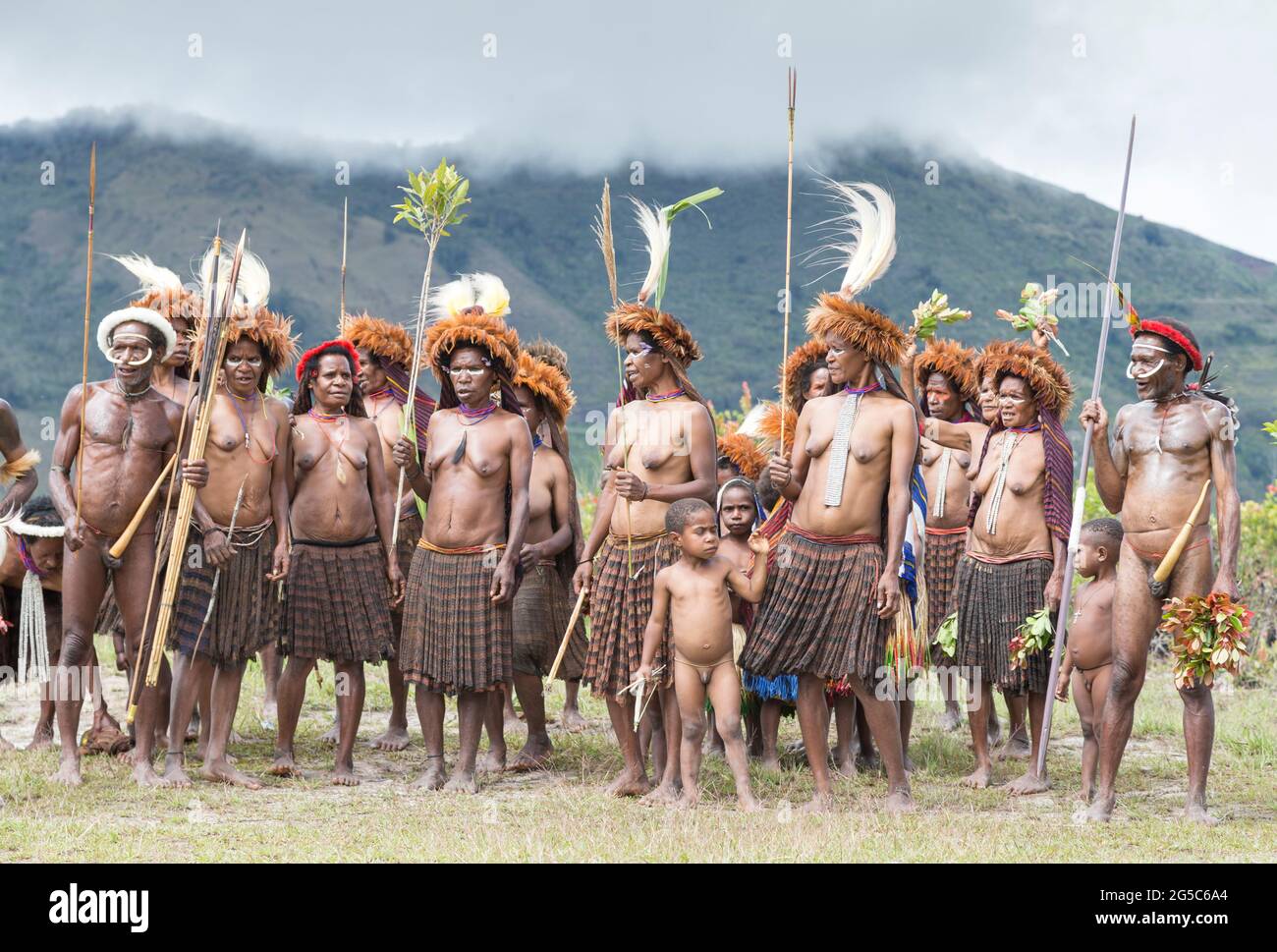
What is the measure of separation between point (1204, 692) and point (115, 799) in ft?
15.7

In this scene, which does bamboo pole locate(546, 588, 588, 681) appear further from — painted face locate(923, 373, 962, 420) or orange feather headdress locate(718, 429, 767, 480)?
painted face locate(923, 373, 962, 420)

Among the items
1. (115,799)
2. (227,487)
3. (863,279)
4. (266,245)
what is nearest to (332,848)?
(115,799)

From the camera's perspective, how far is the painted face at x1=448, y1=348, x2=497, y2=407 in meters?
7.56

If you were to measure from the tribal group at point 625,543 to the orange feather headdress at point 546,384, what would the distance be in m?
0.03

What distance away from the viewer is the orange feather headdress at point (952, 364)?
8688 mm

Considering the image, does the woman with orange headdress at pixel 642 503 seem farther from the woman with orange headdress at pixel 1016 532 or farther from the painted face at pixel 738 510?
the woman with orange headdress at pixel 1016 532

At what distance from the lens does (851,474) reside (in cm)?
695

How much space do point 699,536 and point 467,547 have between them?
1239 millimetres

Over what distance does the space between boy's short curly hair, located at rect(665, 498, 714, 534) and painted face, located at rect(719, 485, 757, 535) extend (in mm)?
237

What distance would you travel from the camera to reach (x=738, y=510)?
730 cm

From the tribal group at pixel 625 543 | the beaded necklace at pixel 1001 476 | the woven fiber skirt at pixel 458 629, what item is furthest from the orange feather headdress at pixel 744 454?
the woven fiber skirt at pixel 458 629

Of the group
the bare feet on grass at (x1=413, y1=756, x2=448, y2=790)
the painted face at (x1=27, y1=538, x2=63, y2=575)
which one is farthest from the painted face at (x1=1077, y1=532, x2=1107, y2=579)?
the painted face at (x1=27, y1=538, x2=63, y2=575)

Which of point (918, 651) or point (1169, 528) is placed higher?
point (1169, 528)

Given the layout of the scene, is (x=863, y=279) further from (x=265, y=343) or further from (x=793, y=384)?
(x=265, y=343)
